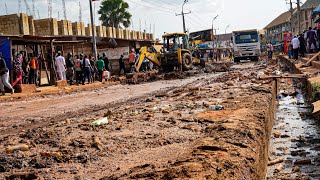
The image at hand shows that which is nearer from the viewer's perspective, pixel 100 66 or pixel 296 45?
pixel 100 66

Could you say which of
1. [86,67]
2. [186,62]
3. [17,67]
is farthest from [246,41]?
[17,67]

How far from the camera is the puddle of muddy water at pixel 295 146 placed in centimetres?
502

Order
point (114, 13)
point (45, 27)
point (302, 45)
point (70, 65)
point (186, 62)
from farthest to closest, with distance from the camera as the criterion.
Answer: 1. point (114, 13)
2. point (186, 62)
3. point (302, 45)
4. point (45, 27)
5. point (70, 65)

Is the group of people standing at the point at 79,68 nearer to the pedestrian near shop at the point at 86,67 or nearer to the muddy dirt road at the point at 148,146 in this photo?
the pedestrian near shop at the point at 86,67

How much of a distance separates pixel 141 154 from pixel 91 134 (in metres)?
1.52

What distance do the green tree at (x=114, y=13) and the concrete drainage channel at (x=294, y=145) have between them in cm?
3277

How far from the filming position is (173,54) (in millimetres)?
22641

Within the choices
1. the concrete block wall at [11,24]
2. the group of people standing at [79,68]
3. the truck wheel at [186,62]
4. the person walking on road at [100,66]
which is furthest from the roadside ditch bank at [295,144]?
the concrete block wall at [11,24]

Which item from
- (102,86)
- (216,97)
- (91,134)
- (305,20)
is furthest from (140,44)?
(305,20)

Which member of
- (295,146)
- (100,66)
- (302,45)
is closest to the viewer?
(295,146)

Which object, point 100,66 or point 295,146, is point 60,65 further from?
point 295,146

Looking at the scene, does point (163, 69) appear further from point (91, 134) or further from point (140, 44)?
point (91, 134)

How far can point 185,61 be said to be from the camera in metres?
23.5

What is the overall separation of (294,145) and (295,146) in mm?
67
